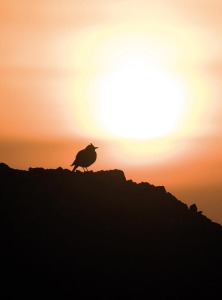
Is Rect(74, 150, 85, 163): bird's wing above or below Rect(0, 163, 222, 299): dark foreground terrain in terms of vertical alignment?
above

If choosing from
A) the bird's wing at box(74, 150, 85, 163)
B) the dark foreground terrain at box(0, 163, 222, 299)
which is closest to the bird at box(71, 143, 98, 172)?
the bird's wing at box(74, 150, 85, 163)

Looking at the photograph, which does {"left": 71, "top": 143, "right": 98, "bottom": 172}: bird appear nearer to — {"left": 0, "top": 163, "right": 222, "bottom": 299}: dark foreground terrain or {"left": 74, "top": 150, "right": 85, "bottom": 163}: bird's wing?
{"left": 74, "top": 150, "right": 85, "bottom": 163}: bird's wing

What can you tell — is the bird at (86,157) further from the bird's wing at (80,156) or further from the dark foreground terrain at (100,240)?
the dark foreground terrain at (100,240)

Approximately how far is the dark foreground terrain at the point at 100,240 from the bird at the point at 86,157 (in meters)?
1.65

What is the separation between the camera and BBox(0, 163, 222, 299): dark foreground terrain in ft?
121

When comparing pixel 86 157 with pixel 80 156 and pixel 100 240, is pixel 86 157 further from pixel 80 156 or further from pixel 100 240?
pixel 100 240

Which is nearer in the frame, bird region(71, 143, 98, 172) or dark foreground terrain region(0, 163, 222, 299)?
dark foreground terrain region(0, 163, 222, 299)

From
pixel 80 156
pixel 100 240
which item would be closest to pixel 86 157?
pixel 80 156

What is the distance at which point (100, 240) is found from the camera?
39.4 metres

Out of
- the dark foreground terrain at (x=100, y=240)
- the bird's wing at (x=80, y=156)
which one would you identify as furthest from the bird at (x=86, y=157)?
the dark foreground terrain at (x=100, y=240)

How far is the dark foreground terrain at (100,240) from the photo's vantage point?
3684 centimetres

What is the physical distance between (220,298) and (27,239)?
405 inches

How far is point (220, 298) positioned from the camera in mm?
38219

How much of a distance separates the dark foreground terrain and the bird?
1.65 m
